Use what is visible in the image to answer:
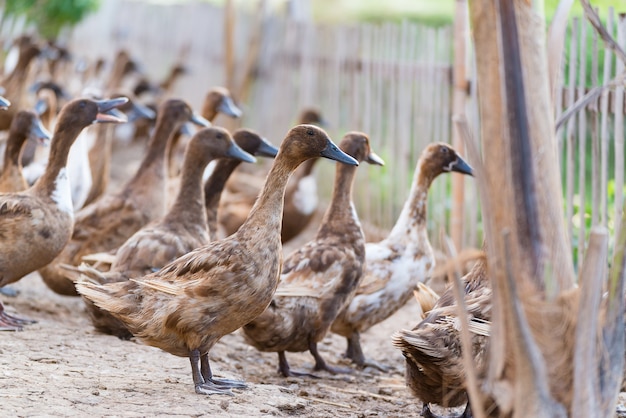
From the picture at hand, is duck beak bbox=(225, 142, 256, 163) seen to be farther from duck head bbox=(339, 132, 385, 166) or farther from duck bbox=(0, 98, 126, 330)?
duck bbox=(0, 98, 126, 330)

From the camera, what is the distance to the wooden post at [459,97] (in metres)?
9.73

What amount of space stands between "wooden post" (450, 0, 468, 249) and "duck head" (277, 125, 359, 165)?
12.0ft

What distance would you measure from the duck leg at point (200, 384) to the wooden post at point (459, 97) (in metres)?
4.60

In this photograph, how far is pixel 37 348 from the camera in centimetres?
635

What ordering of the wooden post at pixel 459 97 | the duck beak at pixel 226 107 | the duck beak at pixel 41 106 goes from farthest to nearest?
1. the duck beak at pixel 41 106
2. the duck beak at pixel 226 107
3. the wooden post at pixel 459 97

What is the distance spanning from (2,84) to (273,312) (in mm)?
8290

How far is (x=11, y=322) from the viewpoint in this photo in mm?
7023

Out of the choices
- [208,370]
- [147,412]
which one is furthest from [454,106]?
[147,412]

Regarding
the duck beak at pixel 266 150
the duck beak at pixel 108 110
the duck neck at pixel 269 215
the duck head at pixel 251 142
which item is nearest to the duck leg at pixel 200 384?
the duck neck at pixel 269 215

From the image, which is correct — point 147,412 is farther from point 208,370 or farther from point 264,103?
point 264,103

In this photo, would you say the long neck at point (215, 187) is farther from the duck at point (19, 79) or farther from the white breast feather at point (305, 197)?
the duck at point (19, 79)

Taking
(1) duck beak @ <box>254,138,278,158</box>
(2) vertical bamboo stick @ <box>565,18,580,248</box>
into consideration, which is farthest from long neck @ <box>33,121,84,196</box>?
(2) vertical bamboo stick @ <box>565,18,580,248</box>

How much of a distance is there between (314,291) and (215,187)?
5.52ft

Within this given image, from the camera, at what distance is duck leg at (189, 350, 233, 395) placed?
18.1 feet
